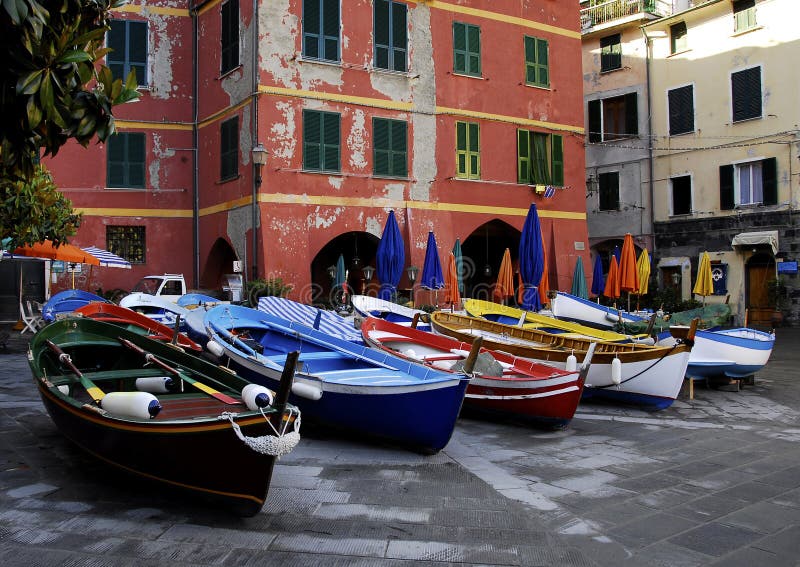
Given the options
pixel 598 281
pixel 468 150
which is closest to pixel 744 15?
pixel 598 281

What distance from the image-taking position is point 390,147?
58.3ft

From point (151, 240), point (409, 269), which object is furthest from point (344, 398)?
point (151, 240)

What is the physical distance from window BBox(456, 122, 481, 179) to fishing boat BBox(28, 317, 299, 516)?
43.2 ft

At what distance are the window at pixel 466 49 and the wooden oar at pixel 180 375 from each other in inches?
540

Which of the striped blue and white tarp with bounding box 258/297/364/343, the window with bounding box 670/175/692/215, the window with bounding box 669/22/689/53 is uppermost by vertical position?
the window with bounding box 669/22/689/53

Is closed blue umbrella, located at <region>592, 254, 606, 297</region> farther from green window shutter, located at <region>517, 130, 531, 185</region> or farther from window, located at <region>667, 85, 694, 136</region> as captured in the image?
window, located at <region>667, 85, 694, 136</region>

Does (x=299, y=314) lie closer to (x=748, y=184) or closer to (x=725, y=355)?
(x=725, y=355)

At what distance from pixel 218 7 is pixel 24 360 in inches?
398

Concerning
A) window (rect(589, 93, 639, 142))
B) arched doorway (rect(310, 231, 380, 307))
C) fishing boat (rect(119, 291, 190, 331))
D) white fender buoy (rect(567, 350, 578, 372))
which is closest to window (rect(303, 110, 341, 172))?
arched doorway (rect(310, 231, 380, 307))

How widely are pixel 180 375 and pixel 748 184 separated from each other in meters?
21.8

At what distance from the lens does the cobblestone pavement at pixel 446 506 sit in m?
4.60

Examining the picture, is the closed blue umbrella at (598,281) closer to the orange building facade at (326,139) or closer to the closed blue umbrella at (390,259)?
the orange building facade at (326,139)

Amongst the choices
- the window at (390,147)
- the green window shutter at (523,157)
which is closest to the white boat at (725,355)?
the window at (390,147)

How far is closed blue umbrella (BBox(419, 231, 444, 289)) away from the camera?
16734mm
